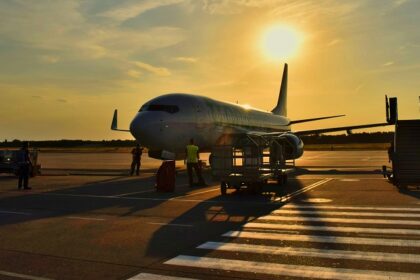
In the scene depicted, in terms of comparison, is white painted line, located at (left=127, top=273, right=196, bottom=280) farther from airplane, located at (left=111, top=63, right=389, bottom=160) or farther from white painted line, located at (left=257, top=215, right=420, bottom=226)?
airplane, located at (left=111, top=63, right=389, bottom=160)

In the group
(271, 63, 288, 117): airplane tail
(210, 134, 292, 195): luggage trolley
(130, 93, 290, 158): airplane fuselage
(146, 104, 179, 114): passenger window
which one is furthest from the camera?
(271, 63, 288, 117): airplane tail

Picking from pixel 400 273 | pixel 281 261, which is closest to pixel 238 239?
pixel 281 261

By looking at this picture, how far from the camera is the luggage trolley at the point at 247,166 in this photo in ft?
52.1

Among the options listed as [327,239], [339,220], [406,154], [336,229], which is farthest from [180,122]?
[327,239]

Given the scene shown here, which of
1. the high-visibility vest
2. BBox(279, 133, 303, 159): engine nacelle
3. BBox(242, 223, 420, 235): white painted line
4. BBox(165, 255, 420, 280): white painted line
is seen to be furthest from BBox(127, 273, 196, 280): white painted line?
BBox(279, 133, 303, 159): engine nacelle

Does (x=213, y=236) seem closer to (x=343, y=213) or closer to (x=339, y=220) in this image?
(x=339, y=220)

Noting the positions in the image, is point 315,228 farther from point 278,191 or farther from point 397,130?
point 397,130

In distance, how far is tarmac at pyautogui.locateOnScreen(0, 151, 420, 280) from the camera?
Answer: 630 cm

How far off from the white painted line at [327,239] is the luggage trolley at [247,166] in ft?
22.1

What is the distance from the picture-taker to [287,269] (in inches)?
248

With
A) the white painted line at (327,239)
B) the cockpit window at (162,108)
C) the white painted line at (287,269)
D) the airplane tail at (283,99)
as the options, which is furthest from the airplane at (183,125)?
the airplane tail at (283,99)

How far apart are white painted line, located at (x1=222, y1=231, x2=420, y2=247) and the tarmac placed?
0.7 inches

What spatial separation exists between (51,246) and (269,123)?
106 ft

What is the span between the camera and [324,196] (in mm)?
14891
